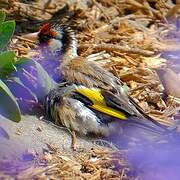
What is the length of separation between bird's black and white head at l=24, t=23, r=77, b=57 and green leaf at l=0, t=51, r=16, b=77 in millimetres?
1300

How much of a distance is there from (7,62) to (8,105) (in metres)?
0.29

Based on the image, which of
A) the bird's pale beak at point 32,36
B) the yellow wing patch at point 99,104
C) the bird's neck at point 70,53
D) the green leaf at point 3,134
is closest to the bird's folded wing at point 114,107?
the yellow wing patch at point 99,104

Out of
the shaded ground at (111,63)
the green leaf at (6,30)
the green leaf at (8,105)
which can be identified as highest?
the green leaf at (6,30)

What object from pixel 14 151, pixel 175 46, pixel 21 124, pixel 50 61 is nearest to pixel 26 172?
pixel 14 151

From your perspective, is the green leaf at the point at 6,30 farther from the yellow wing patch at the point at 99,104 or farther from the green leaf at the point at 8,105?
A: the yellow wing patch at the point at 99,104

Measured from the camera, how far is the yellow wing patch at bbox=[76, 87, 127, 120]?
4945mm

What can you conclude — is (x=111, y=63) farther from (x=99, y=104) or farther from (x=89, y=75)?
(x=99, y=104)

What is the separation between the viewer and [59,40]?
5.71 meters

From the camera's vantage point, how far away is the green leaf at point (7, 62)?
4.23 m

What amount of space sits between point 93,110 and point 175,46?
1.70 metres

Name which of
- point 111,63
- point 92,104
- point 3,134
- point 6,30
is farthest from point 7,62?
point 111,63

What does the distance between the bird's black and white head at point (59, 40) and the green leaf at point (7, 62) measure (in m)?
1.30

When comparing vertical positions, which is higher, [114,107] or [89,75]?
[89,75]

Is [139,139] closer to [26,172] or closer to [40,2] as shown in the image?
[26,172]
